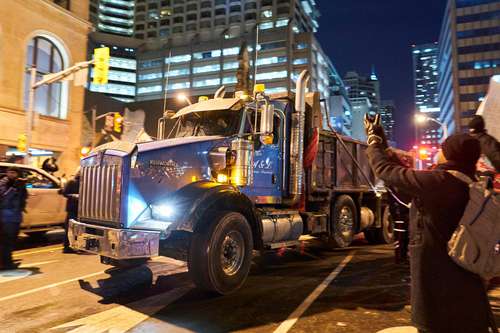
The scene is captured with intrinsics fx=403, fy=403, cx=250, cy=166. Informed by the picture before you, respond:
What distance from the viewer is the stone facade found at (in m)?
20.5

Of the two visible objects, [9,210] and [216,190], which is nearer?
[216,190]

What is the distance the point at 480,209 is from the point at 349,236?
7.95 meters

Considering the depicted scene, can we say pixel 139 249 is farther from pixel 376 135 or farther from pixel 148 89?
pixel 148 89

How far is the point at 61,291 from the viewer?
578cm

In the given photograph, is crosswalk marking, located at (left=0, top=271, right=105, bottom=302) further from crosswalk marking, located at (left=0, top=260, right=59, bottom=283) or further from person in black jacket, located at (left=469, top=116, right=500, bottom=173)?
person in black jacket, located at (left=469, top=116, right=500, bottom=173)

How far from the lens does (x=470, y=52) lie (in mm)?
96500

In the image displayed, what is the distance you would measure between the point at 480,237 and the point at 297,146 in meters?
5.95

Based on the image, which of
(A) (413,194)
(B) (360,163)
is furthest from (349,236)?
(A) (413,194)

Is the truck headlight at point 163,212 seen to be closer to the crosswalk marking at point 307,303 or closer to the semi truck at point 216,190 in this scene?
the semi truck at point 216,190

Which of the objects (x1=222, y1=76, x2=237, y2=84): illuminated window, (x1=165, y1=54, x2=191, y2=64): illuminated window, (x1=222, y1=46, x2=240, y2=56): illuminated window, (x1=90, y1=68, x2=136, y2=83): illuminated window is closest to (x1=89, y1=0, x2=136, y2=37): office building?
(x1=90, y1=68, x2=136, y2=83): illuminated window

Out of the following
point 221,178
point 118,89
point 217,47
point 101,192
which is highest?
point 217,47

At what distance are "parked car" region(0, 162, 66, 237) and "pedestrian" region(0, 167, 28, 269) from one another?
8.99 ft

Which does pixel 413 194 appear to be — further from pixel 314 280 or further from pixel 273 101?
pixel 273 101

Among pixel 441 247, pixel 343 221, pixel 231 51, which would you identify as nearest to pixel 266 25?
pixel 231 51
